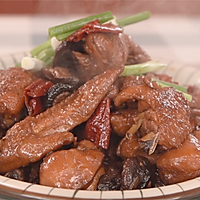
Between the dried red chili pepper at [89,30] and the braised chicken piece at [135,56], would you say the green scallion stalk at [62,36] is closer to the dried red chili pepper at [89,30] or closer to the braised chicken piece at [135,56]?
the dried red chili pepper at [89,30]

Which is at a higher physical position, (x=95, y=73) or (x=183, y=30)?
(x=95, y=73)

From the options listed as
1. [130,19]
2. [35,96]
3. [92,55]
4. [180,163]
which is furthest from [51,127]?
[130,19]

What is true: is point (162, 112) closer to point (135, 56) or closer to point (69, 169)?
point (69, 169)

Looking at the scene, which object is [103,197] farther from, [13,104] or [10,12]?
[10,12]

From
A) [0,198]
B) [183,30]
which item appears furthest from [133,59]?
[183,30]

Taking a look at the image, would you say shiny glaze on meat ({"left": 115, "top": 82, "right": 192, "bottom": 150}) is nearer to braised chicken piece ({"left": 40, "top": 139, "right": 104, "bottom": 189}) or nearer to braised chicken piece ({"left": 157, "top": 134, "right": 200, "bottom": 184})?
braised chicken piece ({"left": 157, "top": 134, "right": 200, "bottom": 184})

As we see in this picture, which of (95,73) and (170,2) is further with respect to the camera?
(170,2)

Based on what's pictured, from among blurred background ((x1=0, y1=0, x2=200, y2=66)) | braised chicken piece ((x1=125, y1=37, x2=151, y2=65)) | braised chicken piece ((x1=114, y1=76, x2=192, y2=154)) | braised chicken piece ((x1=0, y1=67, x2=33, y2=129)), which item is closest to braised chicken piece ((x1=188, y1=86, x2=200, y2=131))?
braised chicken piece ((x1=114, y1=76, x2=192, y2=154))
